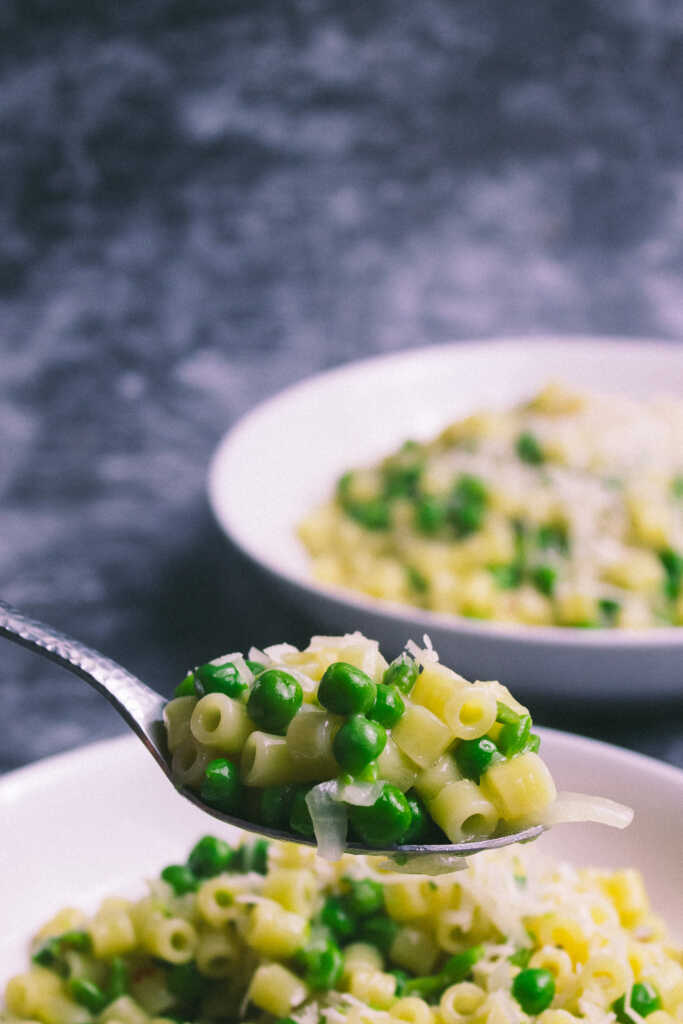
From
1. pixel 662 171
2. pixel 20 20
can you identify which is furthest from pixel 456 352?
pixel 20 20

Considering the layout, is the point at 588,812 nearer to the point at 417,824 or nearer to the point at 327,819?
the point at 417,824

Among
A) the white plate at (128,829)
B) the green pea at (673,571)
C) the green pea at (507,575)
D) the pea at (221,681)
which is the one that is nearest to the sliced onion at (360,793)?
the pea at (221,681)

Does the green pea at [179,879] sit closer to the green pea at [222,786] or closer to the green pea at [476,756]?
the green pea at [222,786]

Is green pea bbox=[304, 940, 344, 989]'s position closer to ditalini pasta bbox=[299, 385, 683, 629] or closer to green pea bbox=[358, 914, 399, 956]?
green pea bbox=[358, 914, 399, 956]

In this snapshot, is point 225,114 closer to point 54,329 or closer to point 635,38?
point 54,329

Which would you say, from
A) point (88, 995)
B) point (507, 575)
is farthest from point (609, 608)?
point (88, 995)

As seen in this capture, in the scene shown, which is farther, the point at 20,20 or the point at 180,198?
the point at 180,198

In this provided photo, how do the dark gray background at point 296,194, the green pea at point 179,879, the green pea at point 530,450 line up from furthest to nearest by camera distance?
the dark gray background at point 296,194 → the green pea at point 530,450 → the green pea at point 179,879
